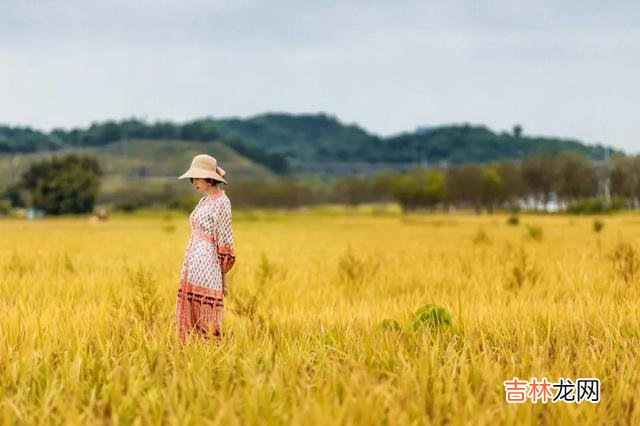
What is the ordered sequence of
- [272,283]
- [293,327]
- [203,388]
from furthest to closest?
[272,283] → [293,327] → [203,388]

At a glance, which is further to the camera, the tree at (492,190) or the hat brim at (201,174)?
the tree at (492,190)

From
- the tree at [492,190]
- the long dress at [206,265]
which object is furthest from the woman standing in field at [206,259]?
the tree at [492,190]

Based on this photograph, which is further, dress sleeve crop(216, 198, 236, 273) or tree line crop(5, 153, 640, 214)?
tree line crop(5, 153, 640, 214)

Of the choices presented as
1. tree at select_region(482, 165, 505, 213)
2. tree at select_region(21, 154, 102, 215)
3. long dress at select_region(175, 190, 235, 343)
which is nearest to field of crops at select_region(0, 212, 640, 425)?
long dress at select_region(175, 190, 235, 343)

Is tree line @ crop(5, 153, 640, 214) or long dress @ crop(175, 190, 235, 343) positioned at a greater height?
tree line @ crop(5, 153, 640, 214)

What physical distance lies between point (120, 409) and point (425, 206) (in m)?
110

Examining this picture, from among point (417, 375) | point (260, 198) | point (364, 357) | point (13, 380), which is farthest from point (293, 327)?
point (260, 198)

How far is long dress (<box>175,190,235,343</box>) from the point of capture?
6105 millimetres

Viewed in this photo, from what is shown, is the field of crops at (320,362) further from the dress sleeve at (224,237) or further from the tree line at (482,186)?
the tree line at (482,186)

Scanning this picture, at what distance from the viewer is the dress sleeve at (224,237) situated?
20.1ft

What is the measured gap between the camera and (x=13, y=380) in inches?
173

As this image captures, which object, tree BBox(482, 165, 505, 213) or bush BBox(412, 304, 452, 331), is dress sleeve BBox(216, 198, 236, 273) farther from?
tree BBox(482, 165, 505, 213)

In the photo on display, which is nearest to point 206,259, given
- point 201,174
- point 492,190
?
point 201,174

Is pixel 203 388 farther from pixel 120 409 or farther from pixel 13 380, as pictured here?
pixel 13 380
